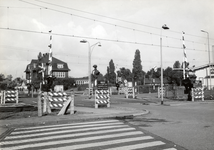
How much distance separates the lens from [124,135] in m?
7.64

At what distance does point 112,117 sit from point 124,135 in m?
4.35

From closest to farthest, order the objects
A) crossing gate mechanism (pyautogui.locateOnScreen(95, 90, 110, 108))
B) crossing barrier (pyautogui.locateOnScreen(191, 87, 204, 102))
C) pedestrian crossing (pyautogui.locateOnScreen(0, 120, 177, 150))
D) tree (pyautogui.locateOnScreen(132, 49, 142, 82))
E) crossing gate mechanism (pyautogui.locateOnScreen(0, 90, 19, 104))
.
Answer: pedestrian crossing (pyautogui.locateOnScreen(0, 120, 177, 150)), crossing gate mechanism (pyautogui.locateOnScreen(95, 90, 110, 108)), crossing gate mechanism (pyautogui.locateOnScreen(0, 90, 19, 104)), crossing barrier (pyautogui.locateOnScreen(191, 87, 204, 102)), tree (pyautogui.locateOnScreen(132, 49, 142, 82))

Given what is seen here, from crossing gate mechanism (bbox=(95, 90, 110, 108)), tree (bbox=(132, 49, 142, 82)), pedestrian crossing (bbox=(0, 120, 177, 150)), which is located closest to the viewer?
pedestrian crossing (bbox=(0, 120, 177, 150))

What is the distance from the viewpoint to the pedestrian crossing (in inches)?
247

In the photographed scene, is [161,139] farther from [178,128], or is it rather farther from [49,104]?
[49,104]

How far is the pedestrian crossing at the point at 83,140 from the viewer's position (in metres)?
6.28

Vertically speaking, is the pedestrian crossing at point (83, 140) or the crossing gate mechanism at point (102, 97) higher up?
the crossing gate mechanism at point (102, 97)

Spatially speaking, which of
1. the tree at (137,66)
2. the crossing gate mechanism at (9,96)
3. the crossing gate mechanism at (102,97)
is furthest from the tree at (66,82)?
the crossing gate mechanism at (102,97)

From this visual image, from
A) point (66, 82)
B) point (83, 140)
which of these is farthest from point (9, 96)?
→ point (66, 82)

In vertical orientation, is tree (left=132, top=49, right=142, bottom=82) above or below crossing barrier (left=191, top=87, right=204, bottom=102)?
above

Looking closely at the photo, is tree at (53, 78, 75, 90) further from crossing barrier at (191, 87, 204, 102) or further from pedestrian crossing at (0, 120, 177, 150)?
pedestrian crossing at (0, 120, 177, 150)

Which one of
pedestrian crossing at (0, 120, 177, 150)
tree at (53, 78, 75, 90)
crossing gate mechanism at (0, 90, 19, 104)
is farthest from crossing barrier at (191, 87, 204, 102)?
tree at (53, 78, 75, 90)

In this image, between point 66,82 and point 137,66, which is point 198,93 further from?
point 137,66

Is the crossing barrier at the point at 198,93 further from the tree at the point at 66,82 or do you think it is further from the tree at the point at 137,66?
the tree at the point at 137,66
